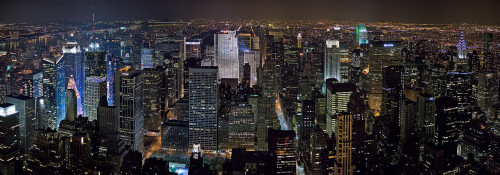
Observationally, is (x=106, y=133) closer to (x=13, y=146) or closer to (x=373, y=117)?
(x=13, y=146)

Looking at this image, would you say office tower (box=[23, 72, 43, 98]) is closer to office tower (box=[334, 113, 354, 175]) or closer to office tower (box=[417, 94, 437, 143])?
office tower (box=[334, 113, 354, 175])

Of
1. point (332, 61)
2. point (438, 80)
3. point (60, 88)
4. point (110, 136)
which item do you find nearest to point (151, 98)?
point (60, 88)

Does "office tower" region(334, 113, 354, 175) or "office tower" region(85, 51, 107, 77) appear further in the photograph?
"office tower" region(85, 51, 107, 77)

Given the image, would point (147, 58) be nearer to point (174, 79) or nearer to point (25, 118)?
point (174, 79)

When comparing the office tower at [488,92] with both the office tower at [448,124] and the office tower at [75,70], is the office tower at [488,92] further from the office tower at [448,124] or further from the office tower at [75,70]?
the office tower at [75,70]

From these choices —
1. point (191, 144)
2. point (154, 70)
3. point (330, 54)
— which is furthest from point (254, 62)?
point (191, 144)

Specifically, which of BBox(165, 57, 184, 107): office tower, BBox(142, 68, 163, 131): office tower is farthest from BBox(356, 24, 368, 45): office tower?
BBox(142, 68, 163, 131): office tower
